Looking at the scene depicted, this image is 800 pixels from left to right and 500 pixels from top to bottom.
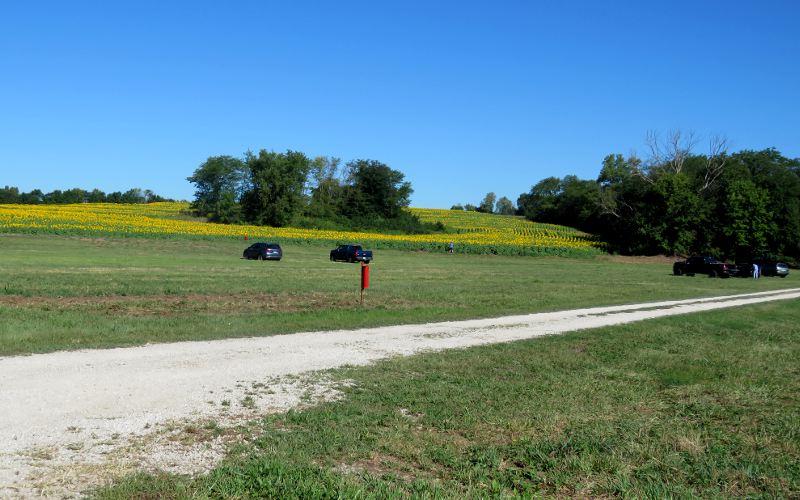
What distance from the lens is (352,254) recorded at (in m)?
50.8

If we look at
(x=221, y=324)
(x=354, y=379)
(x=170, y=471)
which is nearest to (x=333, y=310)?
(x=221, y=324)

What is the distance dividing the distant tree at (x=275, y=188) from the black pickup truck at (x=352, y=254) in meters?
52.6

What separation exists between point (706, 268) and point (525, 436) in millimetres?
48411

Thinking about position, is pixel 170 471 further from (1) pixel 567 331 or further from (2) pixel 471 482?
(1) pixel 567 331

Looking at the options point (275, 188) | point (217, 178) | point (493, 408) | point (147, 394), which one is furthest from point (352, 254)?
point (217, 178)

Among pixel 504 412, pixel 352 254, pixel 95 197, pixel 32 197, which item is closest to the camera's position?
pixel 504 412

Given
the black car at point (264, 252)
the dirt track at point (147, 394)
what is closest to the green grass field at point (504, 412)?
the dirt track at point (147, 394)

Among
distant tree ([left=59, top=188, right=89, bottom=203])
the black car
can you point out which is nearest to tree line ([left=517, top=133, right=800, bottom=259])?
the black car

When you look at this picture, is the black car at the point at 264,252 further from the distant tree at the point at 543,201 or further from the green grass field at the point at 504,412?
the distant tree at the point at 543,201

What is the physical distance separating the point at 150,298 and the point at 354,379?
11927 mm

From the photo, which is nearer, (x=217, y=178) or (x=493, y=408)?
(x=493, y=408)

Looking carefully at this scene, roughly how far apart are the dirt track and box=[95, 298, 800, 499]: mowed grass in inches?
18.1

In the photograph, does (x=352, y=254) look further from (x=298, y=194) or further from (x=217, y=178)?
(x=217, y=178)

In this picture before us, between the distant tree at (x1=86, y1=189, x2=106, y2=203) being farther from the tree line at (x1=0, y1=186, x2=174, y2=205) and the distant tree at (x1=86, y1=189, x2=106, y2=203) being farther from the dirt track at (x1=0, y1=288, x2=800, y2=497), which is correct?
the dirt track at (x1=0, y1=288, x2=800, y2=497)
